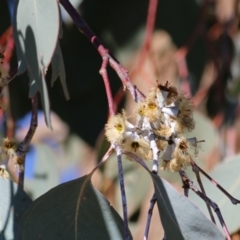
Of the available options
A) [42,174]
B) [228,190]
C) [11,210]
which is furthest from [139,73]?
[11,210]

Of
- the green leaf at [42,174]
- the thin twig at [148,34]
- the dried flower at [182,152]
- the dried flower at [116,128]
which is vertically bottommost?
the dried flower at [182,152]

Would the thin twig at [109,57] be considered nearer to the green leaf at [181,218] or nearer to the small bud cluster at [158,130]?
the small bud cluster at [158,130]

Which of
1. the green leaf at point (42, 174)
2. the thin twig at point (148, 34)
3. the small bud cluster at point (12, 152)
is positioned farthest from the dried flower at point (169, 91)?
the thin twig at point (148, 34)

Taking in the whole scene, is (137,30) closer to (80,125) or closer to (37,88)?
(80,125)

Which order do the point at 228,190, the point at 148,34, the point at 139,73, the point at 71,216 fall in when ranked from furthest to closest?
the point at 139,73, the point at 148,34, the point at 228,190, the point at 71,216

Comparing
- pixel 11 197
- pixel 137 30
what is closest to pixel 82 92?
pixel 137 30

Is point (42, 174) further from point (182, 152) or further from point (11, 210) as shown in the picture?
point (182, 152)
